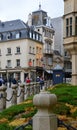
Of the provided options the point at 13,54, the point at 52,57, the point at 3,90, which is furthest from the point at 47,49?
the point at 3,90

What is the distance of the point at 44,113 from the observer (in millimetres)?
6043

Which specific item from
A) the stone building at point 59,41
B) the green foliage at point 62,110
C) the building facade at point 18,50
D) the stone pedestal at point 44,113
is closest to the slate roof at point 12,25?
the building facade at point 18,50

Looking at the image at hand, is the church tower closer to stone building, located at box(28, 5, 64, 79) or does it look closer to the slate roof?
the slate roof

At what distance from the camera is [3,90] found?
19.9m

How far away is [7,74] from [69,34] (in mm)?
53805

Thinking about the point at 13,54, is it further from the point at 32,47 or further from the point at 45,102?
the point at 45,102

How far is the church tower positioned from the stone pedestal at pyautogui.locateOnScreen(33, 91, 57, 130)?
23.7 m

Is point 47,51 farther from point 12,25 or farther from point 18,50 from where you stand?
point 18,50

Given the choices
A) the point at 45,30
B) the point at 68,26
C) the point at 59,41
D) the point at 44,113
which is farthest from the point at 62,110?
the point at 59,41

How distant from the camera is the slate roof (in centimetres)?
8456

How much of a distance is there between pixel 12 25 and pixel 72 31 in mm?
58061

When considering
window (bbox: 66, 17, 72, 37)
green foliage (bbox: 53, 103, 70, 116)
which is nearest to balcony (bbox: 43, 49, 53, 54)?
window (bbox: 66, 17, 72, 37)

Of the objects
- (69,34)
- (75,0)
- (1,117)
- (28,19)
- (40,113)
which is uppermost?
(28,19)

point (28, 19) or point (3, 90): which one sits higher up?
point (28, 19)
